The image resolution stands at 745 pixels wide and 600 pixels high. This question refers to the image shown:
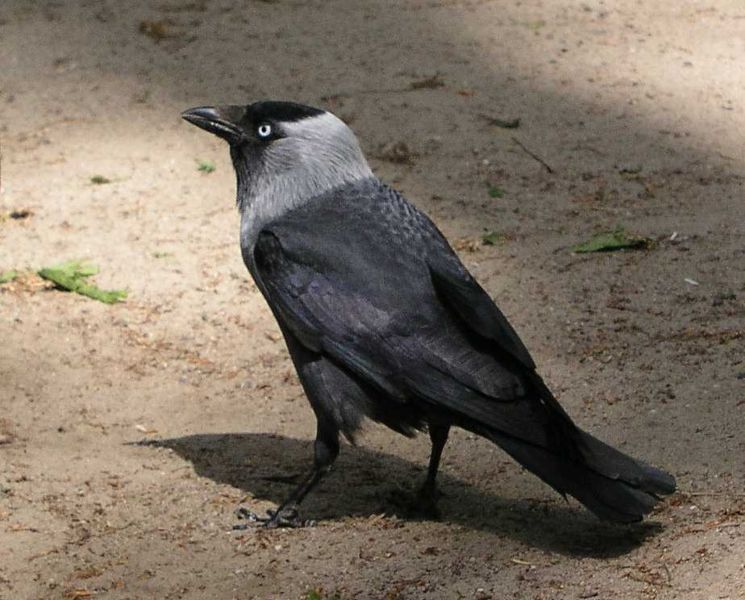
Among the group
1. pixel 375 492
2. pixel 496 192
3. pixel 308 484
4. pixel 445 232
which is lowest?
pixel 375 492

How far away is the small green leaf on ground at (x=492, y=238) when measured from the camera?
7.12 metres

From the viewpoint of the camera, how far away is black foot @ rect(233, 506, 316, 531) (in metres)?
5.04

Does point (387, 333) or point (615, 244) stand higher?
point (387, 333)

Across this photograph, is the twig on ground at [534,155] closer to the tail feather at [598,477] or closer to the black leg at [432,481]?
the black leg at [432,481]

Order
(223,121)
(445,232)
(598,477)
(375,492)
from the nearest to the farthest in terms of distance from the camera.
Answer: (598,477) → (375,492) → (223,121) → (445,232)

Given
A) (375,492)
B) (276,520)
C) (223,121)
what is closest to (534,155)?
(223,121)

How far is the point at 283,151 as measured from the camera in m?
5.43

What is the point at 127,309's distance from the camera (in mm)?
6777

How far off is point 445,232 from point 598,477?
2.90m

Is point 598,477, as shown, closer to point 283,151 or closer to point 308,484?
point 308,484

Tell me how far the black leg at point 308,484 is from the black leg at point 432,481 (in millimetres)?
358

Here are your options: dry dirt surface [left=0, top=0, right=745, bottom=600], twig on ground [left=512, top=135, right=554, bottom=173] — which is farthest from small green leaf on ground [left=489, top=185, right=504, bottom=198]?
twig on ground [left=512, top=135, right=554, bottom=173]

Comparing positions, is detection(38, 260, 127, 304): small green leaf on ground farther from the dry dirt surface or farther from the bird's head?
the bird's head

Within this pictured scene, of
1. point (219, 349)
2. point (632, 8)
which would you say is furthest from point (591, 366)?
point (632, 8)
